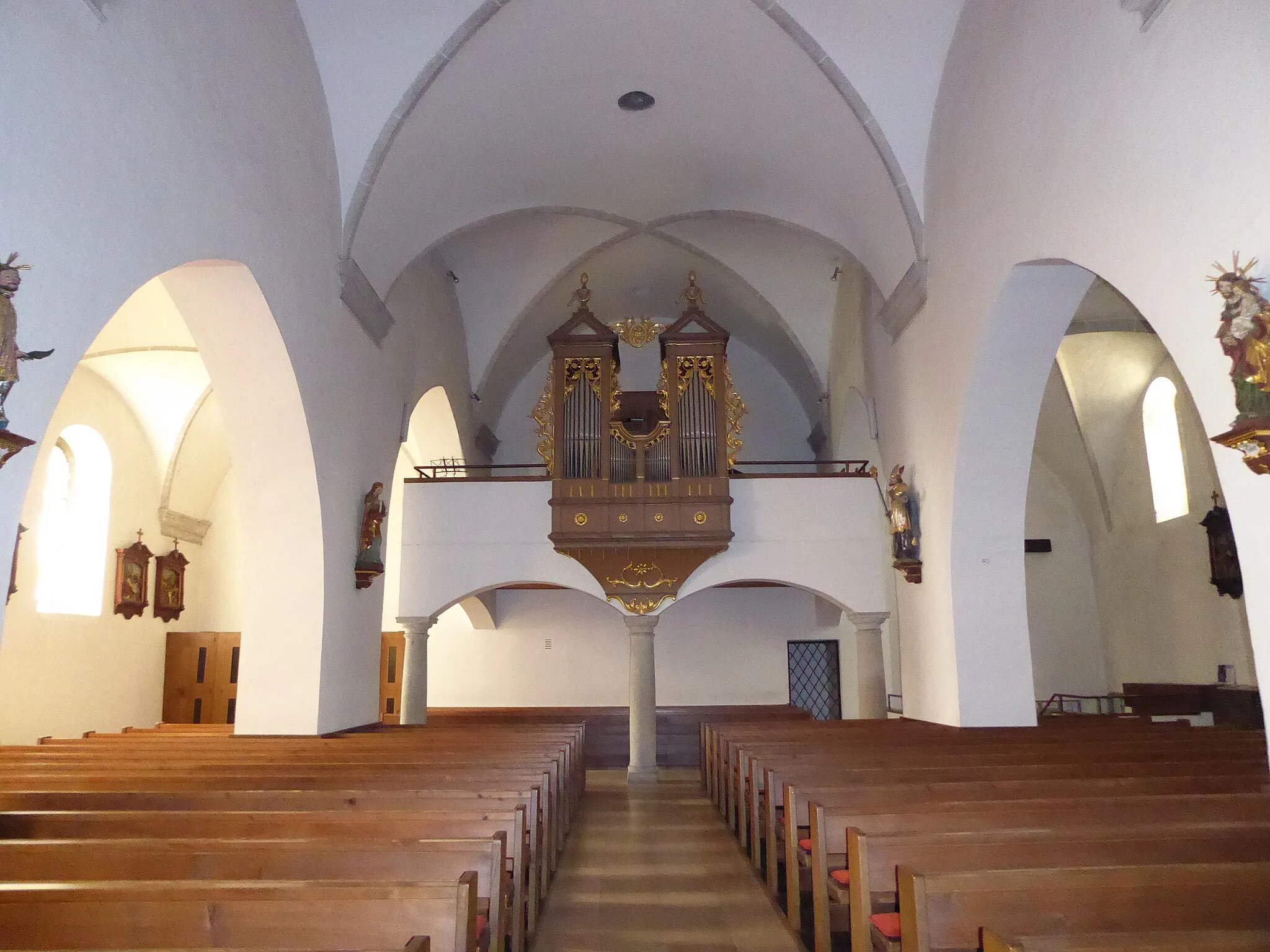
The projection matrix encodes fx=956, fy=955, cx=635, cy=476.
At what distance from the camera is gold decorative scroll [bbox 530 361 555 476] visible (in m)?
11.1

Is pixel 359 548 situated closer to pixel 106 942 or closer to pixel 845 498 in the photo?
pixel 845 498

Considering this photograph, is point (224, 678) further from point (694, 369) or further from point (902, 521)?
point (902, 521)

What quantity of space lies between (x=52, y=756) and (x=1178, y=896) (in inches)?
249

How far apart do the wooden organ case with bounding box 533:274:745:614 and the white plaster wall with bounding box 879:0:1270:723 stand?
78.2 inches

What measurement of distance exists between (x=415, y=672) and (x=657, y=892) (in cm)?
624

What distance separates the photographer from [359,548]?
934 cm

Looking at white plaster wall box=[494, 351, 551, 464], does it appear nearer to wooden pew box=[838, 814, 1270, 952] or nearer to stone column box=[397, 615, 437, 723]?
stone column box=[397, 615, 437, 723]

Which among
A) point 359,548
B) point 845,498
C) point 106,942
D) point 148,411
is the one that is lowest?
point 106,942

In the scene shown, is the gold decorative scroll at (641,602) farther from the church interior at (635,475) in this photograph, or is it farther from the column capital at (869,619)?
the column capital at (869,619)

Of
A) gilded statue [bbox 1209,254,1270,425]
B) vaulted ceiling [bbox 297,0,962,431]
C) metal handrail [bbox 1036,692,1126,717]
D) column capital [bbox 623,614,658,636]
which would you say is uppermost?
vaulted ceiling [bbox 297,0,962,431]

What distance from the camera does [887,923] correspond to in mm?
3438

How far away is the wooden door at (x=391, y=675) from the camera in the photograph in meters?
14.5

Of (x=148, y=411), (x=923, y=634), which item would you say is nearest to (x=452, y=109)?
(x=148, y=411)

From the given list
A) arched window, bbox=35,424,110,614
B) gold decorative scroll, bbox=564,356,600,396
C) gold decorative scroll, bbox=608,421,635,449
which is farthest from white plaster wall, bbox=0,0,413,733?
arched window, bbox=35,424,110,614
